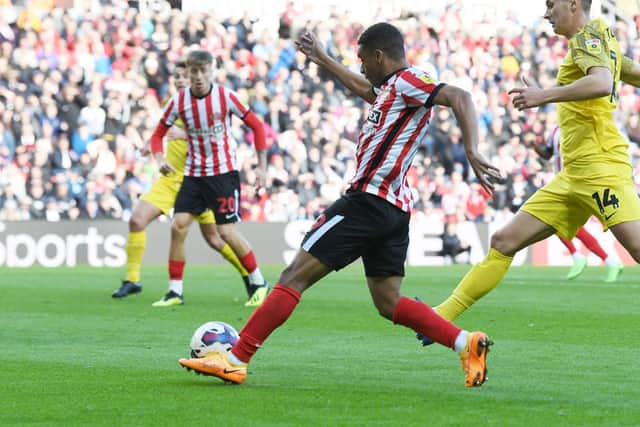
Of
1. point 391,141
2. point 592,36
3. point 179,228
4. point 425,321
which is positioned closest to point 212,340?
point 425,321

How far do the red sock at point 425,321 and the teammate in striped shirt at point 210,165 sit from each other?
5.88m

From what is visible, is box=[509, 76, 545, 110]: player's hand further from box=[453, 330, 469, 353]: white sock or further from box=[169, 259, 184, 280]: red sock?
box=[169, 259, 184, 280]: red sock

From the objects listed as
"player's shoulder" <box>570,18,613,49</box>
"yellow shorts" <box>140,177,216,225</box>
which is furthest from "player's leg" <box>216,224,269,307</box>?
"player's shoulder" <box>570,18,613,49</box>

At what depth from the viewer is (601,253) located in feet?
55.8

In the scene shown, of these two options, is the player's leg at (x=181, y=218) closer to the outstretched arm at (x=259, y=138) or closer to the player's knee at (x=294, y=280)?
the outstretched arm at (x=259, y=138)

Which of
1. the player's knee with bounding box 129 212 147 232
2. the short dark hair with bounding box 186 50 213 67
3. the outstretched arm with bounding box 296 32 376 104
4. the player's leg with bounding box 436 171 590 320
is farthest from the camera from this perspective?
the player's knee with bounding box 129 212 147 232

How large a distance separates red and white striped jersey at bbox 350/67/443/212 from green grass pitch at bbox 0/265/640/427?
1.01 metres

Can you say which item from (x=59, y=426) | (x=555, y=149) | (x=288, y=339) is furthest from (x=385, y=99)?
(x=555, y=149)

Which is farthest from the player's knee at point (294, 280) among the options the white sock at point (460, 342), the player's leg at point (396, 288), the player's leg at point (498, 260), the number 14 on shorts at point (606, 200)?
the number 14 on shorts at point (606, 200)

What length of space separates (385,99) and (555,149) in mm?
9684

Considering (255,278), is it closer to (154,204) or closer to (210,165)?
(210,165)

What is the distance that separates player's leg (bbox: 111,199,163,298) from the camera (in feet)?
45.4

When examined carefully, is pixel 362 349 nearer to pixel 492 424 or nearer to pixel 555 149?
pixel 492 424

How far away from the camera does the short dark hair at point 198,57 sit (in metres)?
11.9
